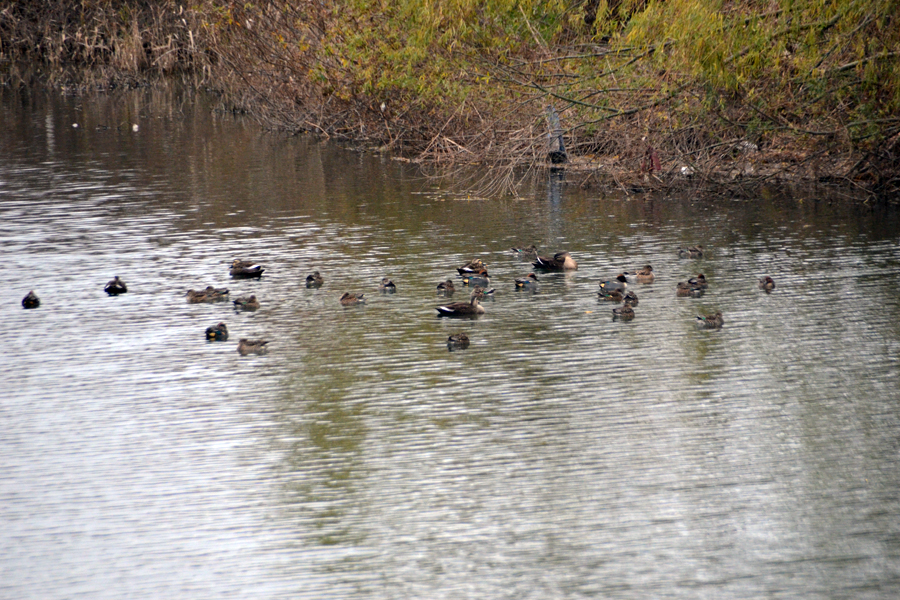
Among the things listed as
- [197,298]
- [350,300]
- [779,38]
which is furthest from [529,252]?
[779,38]

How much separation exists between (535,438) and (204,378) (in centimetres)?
395

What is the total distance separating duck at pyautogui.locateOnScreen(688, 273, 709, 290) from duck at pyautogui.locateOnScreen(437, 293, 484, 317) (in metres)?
3.01

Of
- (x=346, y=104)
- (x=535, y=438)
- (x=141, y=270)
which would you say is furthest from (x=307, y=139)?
(x=535, y=438)

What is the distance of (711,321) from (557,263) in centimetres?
368

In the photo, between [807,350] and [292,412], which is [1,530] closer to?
[292,412]

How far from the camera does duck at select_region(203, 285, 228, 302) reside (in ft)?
50.6

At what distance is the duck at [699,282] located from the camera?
50.1ft

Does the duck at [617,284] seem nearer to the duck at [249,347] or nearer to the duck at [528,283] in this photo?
the duck at [528,283]

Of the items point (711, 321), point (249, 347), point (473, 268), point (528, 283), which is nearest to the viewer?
point (249, 347)

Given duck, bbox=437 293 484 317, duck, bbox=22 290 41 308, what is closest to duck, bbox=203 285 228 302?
duck, bbox=22 290 41 308

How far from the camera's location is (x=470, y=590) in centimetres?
752

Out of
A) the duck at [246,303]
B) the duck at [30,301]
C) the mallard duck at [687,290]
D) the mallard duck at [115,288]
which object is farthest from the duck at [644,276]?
the duck at [30,301]

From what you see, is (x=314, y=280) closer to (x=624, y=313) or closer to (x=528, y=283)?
(x=528, y=283)

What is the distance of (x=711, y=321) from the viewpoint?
13.7m
